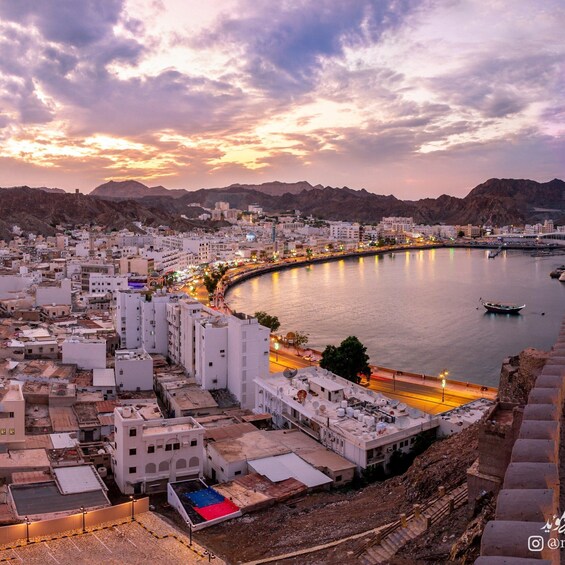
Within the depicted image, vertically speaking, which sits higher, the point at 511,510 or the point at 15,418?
the point at 511,510

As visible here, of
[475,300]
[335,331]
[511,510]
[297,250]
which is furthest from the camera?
[297,250]

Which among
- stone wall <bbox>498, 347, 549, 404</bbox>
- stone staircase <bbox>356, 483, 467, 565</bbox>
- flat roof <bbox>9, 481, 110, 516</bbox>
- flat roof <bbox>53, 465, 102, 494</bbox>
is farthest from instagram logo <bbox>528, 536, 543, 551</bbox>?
flat roof <bbox>53, 465, 102, 494</bbox>

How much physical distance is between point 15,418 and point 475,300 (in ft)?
63.2

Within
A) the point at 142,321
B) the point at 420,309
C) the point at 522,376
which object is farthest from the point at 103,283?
the point at 522,376

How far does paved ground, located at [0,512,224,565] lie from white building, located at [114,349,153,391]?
4.57m

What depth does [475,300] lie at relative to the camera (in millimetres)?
23125

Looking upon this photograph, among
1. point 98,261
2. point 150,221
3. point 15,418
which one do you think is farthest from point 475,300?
point 150,221

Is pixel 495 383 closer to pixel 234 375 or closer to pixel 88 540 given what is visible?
pixel 234 375

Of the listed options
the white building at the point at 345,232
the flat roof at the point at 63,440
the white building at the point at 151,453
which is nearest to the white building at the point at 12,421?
the flat roof at the point at 63,440

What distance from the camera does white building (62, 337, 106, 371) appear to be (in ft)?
32.2

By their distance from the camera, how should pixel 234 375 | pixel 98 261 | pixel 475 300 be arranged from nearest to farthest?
pixel 234 375 → pixel 98 261 → pixel 475 300

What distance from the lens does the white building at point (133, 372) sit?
9.44 metres

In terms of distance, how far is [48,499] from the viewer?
18.0 feet

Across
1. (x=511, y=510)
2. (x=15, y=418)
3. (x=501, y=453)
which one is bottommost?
(x=15, y=418)
